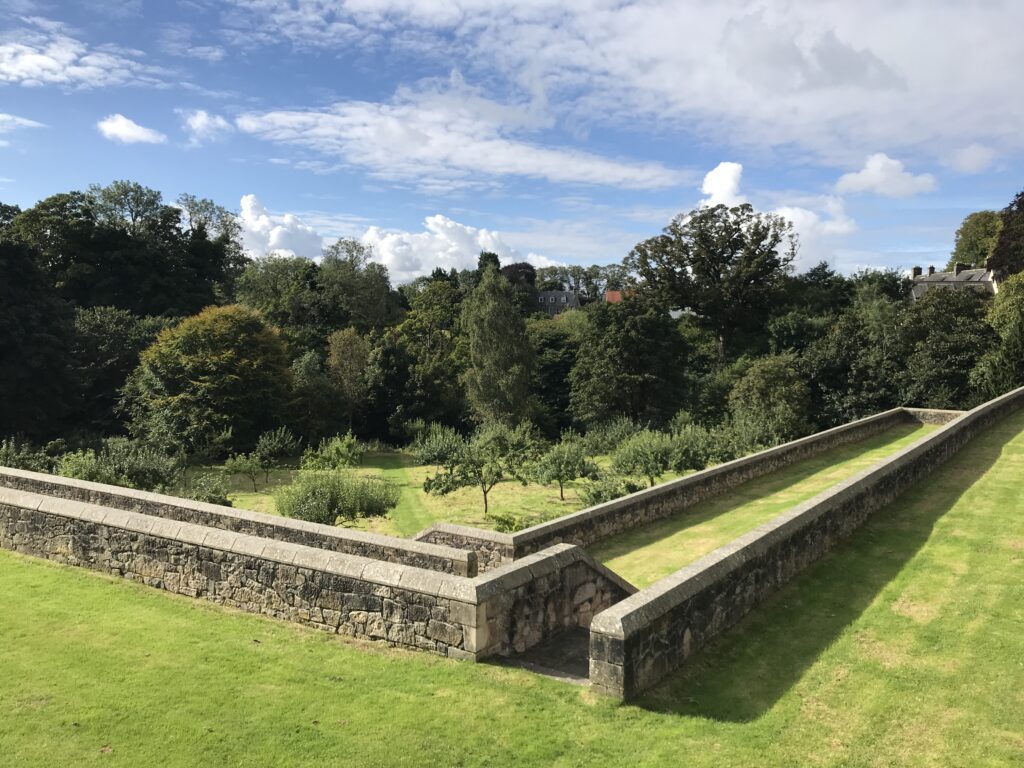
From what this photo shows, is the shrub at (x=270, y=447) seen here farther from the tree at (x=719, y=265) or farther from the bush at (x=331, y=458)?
the tree at (x=719, y=265)

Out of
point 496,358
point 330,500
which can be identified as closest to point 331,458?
point 330,500

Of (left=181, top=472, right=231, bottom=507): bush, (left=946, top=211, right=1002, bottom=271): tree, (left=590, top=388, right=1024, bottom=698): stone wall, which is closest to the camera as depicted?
(left=590, top=388, right=1024, bottom=698): stone wall

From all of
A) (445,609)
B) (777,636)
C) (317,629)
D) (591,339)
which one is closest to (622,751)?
(445,609)

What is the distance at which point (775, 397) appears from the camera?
107ft

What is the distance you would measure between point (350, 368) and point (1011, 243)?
4052cm

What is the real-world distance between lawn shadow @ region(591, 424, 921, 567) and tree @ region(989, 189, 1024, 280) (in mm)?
27970

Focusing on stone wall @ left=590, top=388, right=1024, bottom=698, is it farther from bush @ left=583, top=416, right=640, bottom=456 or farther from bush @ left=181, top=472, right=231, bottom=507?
bush @ left=583, top=416, right=640, bottom=456

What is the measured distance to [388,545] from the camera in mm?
7602

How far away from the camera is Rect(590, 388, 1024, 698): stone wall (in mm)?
5281

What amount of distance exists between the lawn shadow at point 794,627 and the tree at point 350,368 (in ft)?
113

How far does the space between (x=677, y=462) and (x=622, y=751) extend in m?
15.6

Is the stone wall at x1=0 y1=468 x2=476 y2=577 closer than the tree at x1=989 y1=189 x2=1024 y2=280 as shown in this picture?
Yes

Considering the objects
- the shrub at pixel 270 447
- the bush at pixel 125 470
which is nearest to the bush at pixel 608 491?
the bush at pixel 125 470

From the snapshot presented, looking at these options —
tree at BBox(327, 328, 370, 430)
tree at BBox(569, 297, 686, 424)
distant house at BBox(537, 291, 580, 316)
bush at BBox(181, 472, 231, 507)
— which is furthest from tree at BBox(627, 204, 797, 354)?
distant house at BBox(537, 291, 580, 316)
